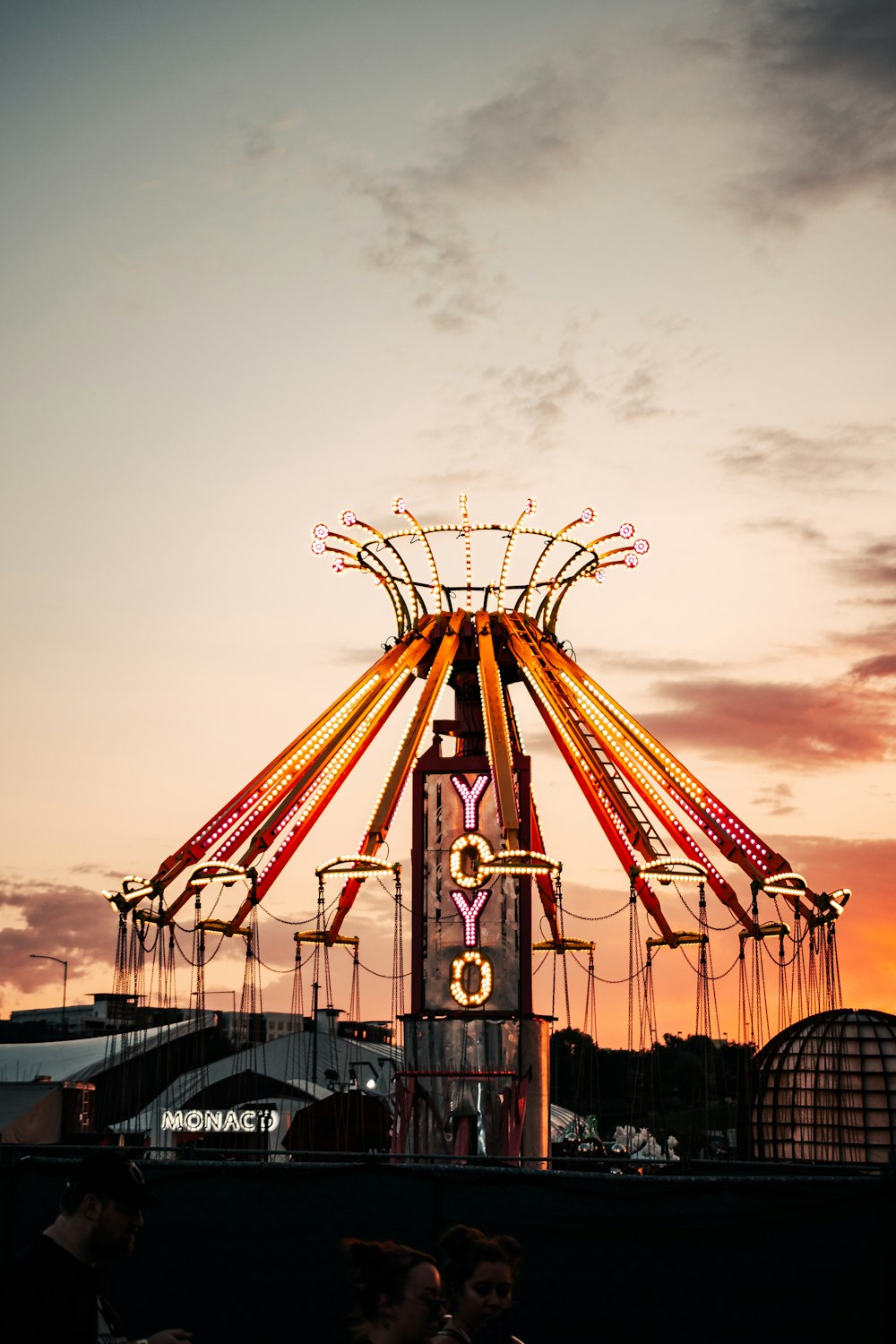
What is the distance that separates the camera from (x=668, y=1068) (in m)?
96.6

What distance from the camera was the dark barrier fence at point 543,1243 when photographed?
28.1 feet

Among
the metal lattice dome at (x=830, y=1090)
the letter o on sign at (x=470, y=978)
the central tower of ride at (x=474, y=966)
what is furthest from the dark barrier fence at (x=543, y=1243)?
the letter o on sign at (x=470, y=978)

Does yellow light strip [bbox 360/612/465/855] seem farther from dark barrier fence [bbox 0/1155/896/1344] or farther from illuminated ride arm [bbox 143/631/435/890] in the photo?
dark barrier fence [bbox 0/1155/896/1344]

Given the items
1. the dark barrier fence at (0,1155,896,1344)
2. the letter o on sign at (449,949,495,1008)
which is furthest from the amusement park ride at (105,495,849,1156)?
the dark barrier fence at (0,1155,896,1344)

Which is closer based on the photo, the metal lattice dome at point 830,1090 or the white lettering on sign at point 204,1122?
the metal lattice dome at point 830,1090

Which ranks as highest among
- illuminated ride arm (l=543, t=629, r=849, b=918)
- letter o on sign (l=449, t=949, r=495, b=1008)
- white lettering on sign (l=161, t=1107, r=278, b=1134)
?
illuminated ride arm (l=543, t=629, r=849, b=918)

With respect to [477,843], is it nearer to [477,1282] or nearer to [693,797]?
[693,797]

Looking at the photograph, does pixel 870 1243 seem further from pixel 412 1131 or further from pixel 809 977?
pixel 809 977

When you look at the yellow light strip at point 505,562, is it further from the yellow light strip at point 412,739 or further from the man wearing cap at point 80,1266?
the man wearing cap at point 80,1266

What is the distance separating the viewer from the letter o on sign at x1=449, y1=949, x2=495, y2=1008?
98.5 feet

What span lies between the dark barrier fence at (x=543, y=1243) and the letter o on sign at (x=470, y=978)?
20.4m

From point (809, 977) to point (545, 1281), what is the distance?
79.5 ft

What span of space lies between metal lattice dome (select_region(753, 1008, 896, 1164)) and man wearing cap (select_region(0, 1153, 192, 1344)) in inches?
736

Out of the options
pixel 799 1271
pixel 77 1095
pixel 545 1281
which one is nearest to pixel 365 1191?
pixel 545 1281
